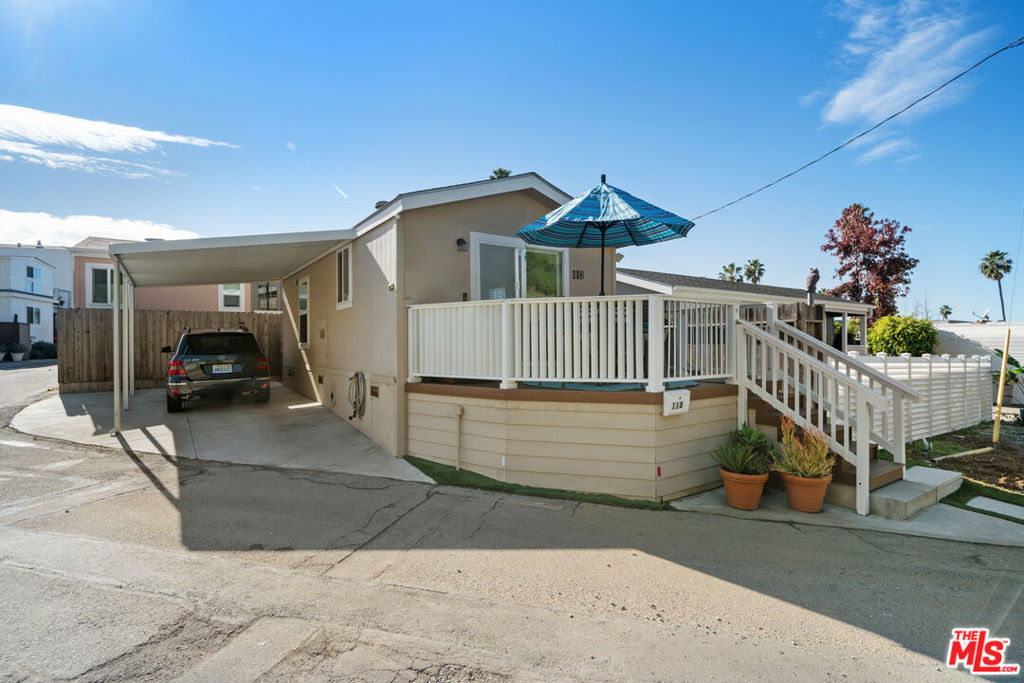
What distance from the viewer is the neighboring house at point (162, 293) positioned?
56.0ft

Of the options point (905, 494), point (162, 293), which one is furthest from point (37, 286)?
point (905, 494)

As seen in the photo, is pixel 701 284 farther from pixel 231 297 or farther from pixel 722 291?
pixel 231 297

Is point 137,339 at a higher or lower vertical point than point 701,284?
lower

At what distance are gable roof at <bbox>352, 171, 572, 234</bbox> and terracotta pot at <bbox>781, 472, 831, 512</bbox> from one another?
17.0 ft

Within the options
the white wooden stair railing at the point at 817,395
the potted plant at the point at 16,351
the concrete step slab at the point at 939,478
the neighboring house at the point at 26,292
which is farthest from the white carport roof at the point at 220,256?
the neighboring house at the point at 26,292

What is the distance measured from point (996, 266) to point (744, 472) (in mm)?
51964

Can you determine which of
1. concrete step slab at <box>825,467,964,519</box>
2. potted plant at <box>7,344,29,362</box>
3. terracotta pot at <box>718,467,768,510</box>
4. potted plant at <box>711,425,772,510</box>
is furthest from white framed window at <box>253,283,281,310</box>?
potted plant at <box>7,344,29,362</box>

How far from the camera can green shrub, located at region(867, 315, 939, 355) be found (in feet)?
53.8

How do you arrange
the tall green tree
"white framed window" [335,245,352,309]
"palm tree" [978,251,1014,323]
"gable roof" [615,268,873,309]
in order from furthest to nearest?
1. "palm tree" [978,251,1014,323]
2. the tall green tree
3. "gable roof" [615,268,873,309]
4. "white framed window" [335,245,352,309]

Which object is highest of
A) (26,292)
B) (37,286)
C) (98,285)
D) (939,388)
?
(37,286)

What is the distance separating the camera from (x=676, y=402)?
16.4 feet

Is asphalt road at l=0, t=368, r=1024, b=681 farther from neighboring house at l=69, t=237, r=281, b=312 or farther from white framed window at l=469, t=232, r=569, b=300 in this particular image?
neighboring house at l=69, t=237, r=281, b=312

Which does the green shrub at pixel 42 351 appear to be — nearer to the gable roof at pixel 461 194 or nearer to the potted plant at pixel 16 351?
the potted plant at pixel 16 351

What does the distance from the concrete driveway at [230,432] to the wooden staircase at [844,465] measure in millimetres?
3834
